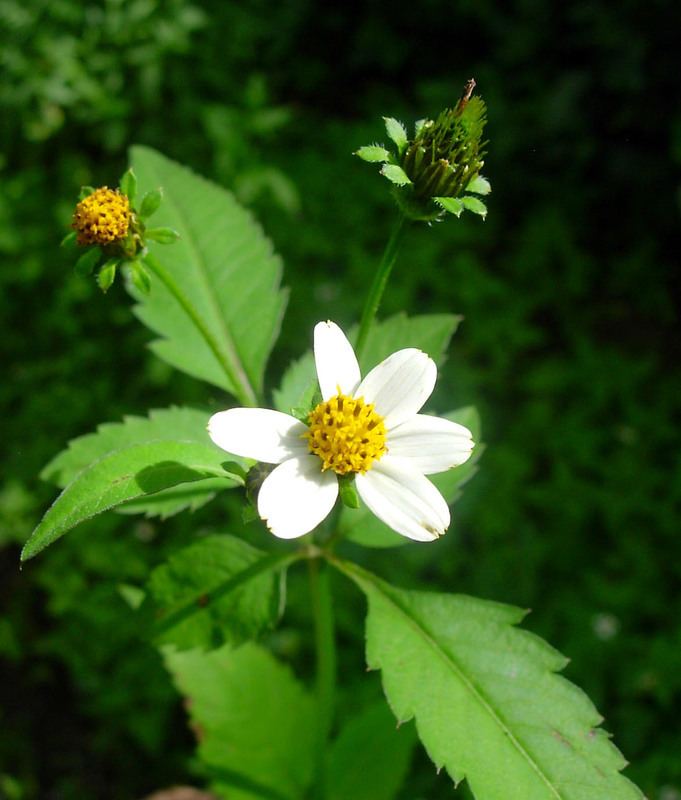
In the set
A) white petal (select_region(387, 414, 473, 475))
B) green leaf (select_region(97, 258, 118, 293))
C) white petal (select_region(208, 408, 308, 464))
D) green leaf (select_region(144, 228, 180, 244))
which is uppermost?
green leaf (select_region(144, 228, 180, 244))

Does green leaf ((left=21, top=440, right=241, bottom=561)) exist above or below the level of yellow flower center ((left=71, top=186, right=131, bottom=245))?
below

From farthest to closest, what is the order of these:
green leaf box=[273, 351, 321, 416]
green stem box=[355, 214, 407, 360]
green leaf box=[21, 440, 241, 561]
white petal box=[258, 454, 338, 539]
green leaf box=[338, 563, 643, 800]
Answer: green leaf box=[273, 351, 321, 416]
green stem box=[355, 214, 407, 360]
green leaf box=[338, 563, 643, 800]
white petal box=[258, 454, 338, 539]
green leaf box=[21, 440, 241, 561]

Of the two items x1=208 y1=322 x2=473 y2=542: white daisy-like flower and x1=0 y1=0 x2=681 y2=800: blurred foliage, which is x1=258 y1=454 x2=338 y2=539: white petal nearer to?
x1=208 y1=322 x2=473 y2=542: white daisy-like flower

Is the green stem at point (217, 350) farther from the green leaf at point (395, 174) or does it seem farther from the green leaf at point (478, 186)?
the green leaf at point (478, 186)

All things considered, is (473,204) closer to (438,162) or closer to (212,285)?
(438,162)

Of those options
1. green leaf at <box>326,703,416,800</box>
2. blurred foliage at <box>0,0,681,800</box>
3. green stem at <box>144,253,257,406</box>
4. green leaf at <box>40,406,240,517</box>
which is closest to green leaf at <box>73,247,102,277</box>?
green stem at <box>144,253,257,406</box>

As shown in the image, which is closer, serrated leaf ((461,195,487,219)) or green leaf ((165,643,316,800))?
serrated leaf ((461,195,487,219))
